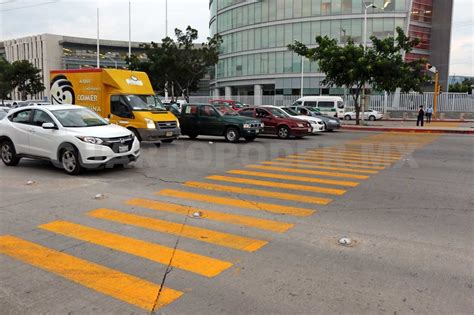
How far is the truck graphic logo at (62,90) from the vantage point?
1787cm

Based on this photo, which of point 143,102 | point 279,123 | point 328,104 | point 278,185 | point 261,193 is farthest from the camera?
point 328,104

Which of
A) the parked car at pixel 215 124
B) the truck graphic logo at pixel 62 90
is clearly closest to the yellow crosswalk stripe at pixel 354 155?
the parked car at pixel 215 124

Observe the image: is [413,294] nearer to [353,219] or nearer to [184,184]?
[353,219]

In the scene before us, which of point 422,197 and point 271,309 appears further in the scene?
point 422,197

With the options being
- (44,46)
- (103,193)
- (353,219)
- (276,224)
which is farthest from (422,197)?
(44,46)

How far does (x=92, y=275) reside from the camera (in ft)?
15.0

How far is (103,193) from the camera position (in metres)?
8.43

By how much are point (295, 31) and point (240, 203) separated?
59.2 metres

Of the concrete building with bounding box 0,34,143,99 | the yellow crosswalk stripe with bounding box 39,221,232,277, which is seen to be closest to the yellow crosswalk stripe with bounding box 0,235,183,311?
the yellow crosswalk stripe with bounding box 39,221,232,277

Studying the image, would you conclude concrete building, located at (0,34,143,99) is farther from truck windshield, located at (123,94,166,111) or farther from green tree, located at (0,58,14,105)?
truck windshield, located at (123,94,166,111)

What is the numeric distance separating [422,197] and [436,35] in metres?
70.3

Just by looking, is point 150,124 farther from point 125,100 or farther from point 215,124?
point 215,124

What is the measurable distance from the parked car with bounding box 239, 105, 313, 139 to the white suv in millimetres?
10822

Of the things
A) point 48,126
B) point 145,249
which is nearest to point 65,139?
point 48,126
